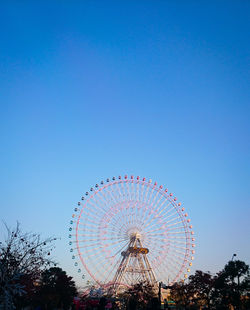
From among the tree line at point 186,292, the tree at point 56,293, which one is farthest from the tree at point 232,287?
the tree at point 56,293

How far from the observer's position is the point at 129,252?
163 feet

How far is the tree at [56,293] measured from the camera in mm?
46750

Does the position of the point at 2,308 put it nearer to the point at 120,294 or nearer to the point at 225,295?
the point at 225,295

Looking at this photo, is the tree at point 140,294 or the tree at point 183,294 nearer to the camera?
the tree at point 140,294

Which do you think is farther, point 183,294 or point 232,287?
point 183,294

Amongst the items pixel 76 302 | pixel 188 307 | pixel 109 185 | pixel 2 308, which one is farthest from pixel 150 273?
pixel 2 308

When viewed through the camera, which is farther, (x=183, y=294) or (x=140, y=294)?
(x=183, y=294)

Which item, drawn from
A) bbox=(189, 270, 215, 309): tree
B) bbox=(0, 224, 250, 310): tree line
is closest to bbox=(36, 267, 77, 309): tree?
bbox=(0, 224, 250, 310): tree line

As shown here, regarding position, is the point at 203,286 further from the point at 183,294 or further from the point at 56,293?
the point at 56,293

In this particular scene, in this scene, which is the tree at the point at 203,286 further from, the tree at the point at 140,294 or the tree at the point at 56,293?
the tree at the point at 56,293

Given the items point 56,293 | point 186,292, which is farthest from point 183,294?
point 56,293

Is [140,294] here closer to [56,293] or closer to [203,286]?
[203,286]

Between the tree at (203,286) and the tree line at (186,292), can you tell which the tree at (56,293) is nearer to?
the tree line at (186,292)

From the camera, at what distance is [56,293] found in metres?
48.3
